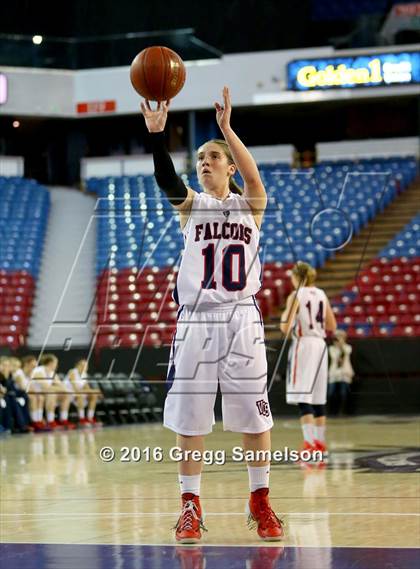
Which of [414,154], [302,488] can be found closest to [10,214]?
[414,154]

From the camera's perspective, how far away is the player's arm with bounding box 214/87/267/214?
5.34 metres

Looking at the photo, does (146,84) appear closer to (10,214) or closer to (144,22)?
(10,214)

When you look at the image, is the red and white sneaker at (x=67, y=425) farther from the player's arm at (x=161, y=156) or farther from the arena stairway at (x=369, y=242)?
the player's arm at (x=161, y=156)

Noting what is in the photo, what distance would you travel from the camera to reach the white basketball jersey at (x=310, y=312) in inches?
396

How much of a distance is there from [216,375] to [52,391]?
10082 millimetres

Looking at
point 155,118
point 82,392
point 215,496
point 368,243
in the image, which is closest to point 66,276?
point 368,243

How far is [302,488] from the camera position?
7.71 meters

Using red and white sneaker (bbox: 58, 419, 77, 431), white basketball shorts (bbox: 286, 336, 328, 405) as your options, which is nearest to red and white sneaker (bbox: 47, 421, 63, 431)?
red and white sneaker (bbox: 58, 419, 77, 431)

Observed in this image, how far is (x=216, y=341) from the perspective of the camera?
5.35 m

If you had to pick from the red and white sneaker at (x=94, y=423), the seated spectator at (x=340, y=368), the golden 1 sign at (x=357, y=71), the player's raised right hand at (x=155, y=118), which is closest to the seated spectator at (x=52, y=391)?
the red and white sneaker at (x=94, y=423)

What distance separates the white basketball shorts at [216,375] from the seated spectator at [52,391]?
366 inches

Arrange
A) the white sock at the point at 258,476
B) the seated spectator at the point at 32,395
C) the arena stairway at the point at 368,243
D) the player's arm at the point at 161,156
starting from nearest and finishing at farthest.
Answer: the player's arm at the point at 161,156 < the white sock at the point at 258,476 < the seated spectator at the point at 32,395 < the arena stairway at the point at 368,243

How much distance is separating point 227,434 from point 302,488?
5949 millimetres

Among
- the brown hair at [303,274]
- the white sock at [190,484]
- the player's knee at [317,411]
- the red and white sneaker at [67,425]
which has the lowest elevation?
the red and white sneaker at [67,425]
